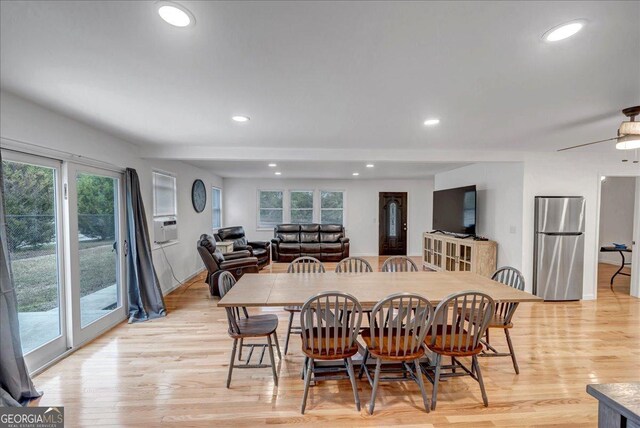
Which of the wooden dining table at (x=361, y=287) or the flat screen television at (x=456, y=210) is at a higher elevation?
the flat screen television at (x=456, y=210)

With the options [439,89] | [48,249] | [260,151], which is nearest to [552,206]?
[439,89]

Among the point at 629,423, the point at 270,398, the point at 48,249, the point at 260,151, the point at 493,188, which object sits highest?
the point at 260,151

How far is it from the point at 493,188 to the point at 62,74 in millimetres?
5737

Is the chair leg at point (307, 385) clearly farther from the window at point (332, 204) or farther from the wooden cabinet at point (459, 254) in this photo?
the window at point (332, 204)

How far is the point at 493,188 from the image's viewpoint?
4.98 meters

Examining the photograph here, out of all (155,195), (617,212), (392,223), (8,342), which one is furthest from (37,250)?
(617,212)

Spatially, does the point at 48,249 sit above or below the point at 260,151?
below

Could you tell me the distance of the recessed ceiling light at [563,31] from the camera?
1306mm

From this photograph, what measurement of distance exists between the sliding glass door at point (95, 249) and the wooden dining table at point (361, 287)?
1816 millimetres

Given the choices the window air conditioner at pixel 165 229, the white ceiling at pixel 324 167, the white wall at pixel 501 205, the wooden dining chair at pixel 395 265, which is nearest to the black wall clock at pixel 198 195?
the white ceiling at pixel 324 167

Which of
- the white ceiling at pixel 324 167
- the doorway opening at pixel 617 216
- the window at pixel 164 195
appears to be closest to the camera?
the window at pixel 164 195

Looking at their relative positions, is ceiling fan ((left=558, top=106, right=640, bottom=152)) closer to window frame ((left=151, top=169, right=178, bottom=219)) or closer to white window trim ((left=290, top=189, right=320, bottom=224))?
window frame ((left=151, top=169, right=178, bottom=219))

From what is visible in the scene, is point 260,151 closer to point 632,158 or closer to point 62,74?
point 62,74

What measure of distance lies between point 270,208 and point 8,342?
653 cm
